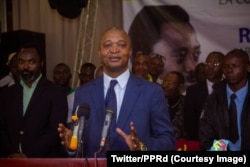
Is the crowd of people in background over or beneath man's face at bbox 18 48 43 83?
beneath

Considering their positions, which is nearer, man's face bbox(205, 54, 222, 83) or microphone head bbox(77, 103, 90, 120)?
microphone head bbox(77, 103, 90, 120)

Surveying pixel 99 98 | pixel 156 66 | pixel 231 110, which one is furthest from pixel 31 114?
pixel 156 66

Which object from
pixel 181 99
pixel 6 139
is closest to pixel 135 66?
pixel 181 99

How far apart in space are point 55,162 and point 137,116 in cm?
79

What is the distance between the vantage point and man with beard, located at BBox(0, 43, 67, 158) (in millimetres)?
3781

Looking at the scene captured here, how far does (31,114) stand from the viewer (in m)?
3.80

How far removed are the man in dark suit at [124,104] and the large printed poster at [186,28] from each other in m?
3.67

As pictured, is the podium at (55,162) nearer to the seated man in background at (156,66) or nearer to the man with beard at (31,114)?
Answer: the man with beard at (31,114)

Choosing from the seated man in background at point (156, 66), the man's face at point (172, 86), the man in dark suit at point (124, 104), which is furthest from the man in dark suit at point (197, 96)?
the man in dark suit at point (124, 104)

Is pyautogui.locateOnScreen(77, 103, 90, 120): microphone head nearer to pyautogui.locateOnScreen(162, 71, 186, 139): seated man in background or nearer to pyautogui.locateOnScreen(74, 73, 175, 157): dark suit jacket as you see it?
pyautogui.locateOnScreen(74, 73, 175, 157): dark suit jacket

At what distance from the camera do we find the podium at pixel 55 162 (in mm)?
2201
